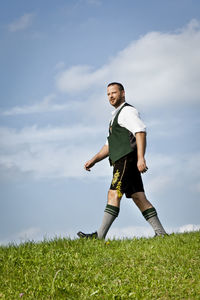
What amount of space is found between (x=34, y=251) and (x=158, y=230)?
80.8 inches

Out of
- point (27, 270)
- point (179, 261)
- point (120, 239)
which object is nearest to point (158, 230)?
point (120, 239)

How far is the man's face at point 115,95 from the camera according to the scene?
7.17 meters

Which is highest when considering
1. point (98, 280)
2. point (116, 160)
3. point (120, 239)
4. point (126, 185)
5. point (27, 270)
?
point (116, 160)

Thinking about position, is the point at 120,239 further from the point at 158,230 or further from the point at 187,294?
the point at 187,294

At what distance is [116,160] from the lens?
6910mm

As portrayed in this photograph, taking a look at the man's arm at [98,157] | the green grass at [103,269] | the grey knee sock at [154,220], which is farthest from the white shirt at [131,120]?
the green grass at [103,269]

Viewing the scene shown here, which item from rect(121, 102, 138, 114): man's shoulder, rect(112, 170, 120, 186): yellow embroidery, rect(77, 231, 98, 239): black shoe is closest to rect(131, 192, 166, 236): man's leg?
rect(112, 170, 120, 186): yellow embroidery

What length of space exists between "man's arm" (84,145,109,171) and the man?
52cm

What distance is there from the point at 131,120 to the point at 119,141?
15.9 inches

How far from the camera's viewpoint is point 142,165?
21.3 feet

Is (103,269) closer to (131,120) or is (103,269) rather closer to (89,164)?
(131,120)

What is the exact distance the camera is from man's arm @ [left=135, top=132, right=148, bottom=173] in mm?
6508

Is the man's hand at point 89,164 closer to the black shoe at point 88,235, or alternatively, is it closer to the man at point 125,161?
the man at point 125,161

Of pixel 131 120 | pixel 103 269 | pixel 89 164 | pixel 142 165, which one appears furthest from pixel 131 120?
pixel 103 269
